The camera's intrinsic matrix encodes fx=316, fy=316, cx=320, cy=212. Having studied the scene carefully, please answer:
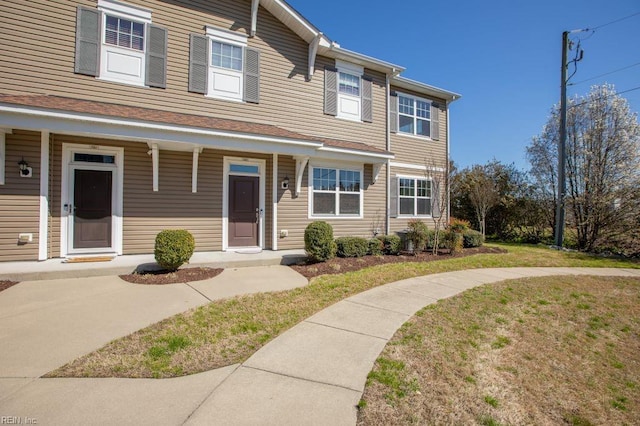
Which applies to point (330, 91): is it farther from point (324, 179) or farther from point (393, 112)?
point (324, 179)

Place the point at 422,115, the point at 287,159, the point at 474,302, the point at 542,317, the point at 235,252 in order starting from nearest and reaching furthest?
A: the point at 542,317 → the point at 474,302 → the point at 235,252 → the point at 287,159 → the point at 422,115

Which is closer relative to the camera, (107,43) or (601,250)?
(107,43)

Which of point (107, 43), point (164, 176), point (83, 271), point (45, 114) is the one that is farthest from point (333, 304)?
point (107, 43)

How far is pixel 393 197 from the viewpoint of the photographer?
465 inches

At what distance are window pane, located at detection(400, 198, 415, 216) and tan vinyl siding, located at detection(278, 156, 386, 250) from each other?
1422mm

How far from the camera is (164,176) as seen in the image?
816cm

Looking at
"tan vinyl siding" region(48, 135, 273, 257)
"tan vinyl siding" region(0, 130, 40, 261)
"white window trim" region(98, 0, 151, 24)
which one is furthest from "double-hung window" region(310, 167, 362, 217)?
"tan vinyl siding" region(0, 130, 40, 261)

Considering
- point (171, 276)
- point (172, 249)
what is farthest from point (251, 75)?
point (171, 276)

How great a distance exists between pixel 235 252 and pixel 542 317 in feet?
22.8

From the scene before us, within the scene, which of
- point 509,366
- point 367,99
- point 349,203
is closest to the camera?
point 509,366

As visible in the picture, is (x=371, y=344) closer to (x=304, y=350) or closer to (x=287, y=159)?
(x=304, y=350)

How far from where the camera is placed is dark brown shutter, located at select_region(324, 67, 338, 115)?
1052cm

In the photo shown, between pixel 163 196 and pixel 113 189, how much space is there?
110 centimetres

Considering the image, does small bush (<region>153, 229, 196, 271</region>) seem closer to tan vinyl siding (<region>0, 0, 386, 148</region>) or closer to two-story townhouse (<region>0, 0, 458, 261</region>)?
two-story townhouse (<region>0, 0, 458, 261</region>)
